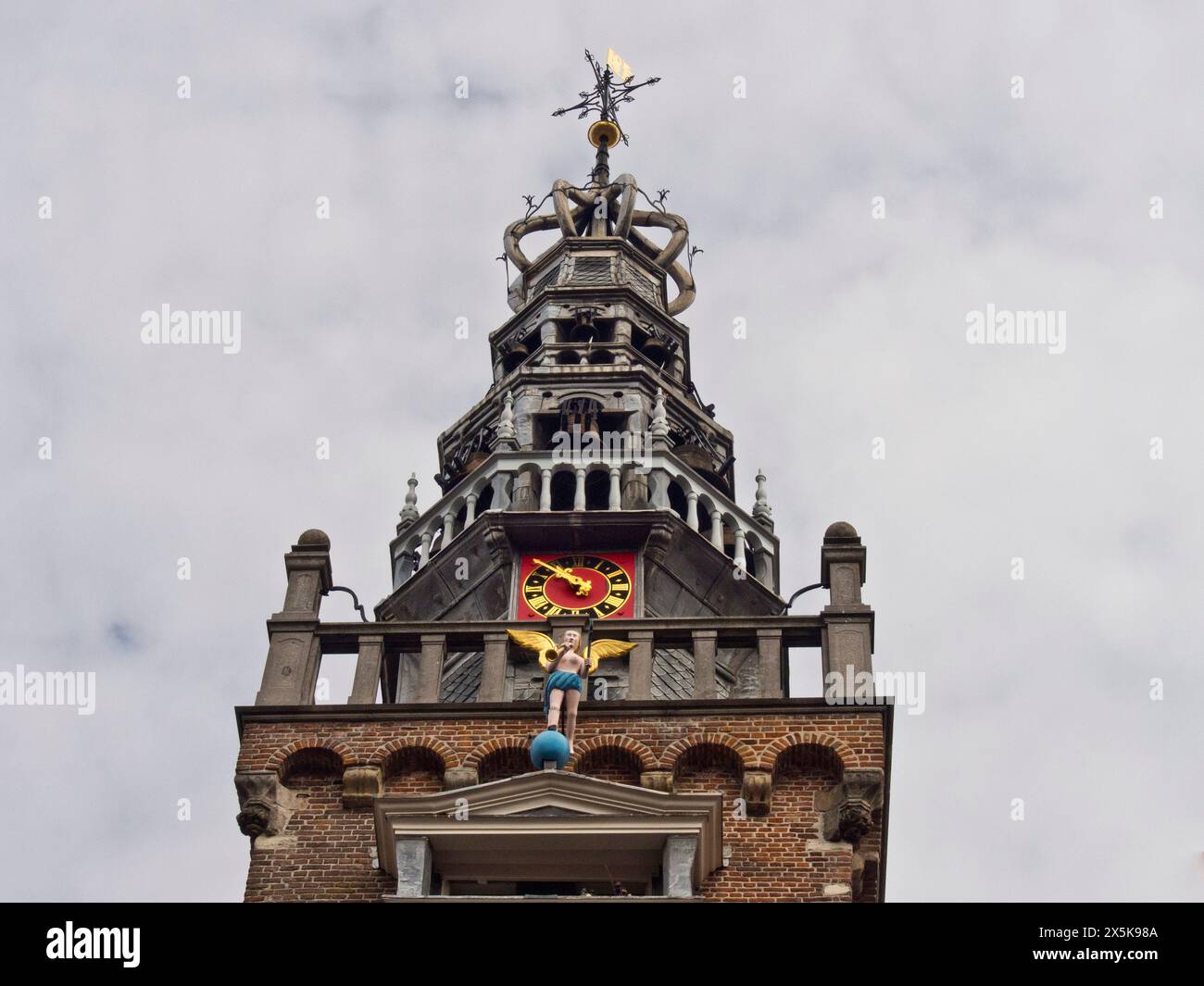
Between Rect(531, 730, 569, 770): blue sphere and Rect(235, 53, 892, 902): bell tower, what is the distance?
178 mm

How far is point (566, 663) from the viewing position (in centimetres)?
2620

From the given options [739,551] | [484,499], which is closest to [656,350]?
[484,499]

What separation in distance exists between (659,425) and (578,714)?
10875 millimetres

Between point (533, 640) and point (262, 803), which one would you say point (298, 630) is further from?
point (262, 803)

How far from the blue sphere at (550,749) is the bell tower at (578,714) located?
178 mm

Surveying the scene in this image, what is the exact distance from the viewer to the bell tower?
79.5 feet

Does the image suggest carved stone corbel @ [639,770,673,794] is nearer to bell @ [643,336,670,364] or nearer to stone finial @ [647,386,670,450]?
stone finial @ [647,386,670,450]
